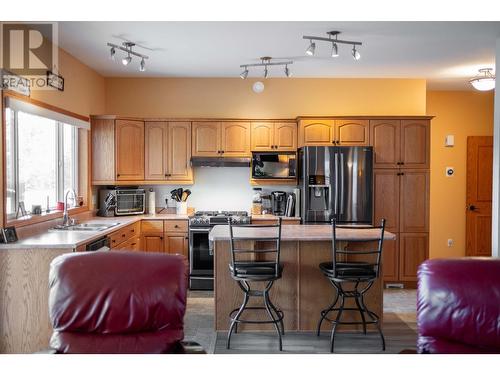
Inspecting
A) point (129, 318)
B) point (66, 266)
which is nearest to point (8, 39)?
point (66, 266)

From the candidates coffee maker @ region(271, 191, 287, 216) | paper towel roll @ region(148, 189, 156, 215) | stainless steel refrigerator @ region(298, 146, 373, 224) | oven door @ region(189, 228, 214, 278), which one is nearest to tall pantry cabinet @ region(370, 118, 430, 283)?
stainless steel refrigerator @ region(298, 146, 373, 224)

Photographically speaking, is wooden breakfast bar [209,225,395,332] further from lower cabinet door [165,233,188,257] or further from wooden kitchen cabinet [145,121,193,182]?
wooden kitchen cabinet [145,121,193,182]

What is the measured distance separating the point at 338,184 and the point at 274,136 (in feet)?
3.49

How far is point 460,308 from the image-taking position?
2.09 m

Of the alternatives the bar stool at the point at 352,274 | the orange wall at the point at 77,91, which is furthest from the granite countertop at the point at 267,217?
the orange wall at the point at 77,91

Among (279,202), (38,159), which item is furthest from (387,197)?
(38,159)

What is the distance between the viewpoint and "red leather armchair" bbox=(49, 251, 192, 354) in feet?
6.91

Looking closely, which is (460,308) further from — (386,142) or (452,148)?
(452,148)

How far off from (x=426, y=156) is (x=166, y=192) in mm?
3455

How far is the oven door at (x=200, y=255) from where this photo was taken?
560 cm

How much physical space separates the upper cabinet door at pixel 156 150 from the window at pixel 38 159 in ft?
2.88

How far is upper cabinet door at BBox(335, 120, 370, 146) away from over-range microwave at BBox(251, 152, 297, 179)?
0.66m

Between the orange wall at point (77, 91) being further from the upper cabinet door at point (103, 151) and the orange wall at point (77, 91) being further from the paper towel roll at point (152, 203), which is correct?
the paper towel roll at point (152, 203)
